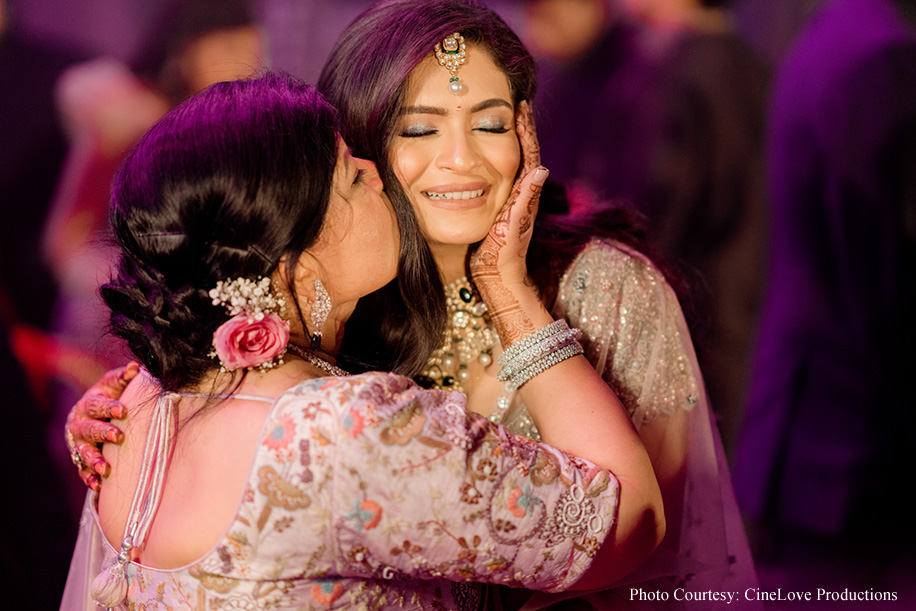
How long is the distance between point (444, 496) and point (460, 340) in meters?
0.77

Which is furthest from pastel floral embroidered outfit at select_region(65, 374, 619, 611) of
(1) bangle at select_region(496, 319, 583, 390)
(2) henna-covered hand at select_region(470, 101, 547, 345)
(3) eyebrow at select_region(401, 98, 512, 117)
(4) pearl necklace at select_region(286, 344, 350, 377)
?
(3) eyebrow at select_region(401, 98, 512, 117)

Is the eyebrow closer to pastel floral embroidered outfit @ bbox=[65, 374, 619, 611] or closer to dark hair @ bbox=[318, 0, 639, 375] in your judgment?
dark hair @ bbox=[318, 0, 639, 375]

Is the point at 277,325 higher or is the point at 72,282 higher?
the point at 277,325

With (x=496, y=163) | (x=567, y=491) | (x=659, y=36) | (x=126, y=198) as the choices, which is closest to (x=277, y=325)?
(x=126, y=198)

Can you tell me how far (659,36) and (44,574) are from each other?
3376mm

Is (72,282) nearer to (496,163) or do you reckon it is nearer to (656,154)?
(496,163)

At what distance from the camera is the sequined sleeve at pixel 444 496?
3.46 feet

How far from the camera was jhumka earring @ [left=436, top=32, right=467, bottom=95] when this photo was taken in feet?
5.33

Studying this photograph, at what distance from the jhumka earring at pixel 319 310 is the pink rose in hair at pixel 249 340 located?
4.2 inches

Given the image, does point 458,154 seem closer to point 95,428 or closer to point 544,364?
→ point 544,364

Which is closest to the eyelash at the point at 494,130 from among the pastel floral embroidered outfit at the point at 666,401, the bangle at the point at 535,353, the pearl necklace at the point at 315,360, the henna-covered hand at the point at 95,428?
the pastel floral embroidered outfit at the point at 666,401

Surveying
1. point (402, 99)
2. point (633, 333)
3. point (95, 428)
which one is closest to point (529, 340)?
point (633, 333)

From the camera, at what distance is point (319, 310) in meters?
1.29

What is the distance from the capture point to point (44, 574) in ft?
9.40
